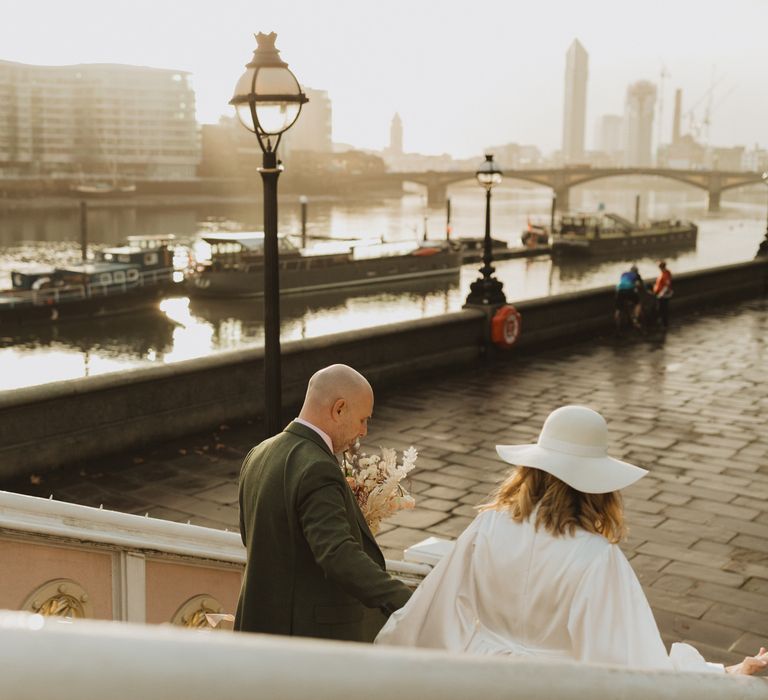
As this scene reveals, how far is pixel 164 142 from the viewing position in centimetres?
14188

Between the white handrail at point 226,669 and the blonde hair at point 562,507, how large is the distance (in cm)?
185

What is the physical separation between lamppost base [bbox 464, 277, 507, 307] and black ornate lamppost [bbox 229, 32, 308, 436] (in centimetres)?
779

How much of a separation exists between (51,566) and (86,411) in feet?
17.2

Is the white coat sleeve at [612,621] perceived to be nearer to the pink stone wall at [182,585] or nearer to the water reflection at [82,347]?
the pink stone wall at [182,585]

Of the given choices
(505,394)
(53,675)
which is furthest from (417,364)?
(53,675)

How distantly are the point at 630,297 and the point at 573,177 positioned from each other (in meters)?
95.5

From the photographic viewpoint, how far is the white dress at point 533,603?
234 centimetres

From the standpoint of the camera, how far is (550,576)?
95.6 inches

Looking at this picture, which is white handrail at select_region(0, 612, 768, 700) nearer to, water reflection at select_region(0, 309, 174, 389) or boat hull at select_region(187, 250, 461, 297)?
water reflection at select_region(0, 309, 174, 389)

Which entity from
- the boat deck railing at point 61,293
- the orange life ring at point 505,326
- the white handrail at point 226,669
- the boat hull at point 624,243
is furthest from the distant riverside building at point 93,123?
the white handrail at point 226,669

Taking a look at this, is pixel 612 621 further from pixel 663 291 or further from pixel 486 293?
pixel 663 291

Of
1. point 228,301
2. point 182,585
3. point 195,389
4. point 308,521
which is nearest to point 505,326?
point 195,389

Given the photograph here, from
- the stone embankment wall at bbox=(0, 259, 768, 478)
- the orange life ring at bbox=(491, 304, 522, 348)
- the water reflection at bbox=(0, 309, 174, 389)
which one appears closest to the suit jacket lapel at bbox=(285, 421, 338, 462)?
the stone embankment wall at bbox=(0, 259, 768, 478)

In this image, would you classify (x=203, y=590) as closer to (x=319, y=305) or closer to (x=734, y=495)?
(x=734, y=495)
